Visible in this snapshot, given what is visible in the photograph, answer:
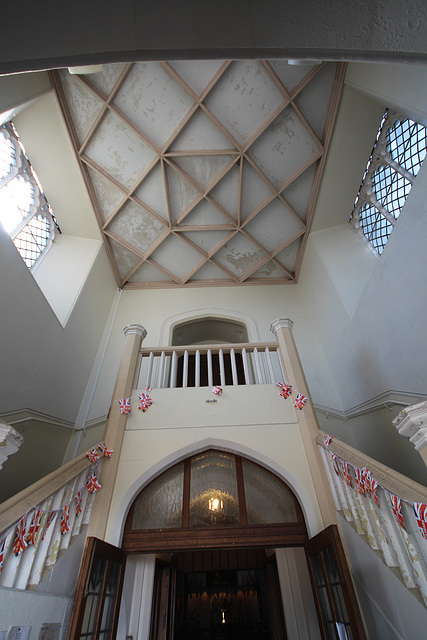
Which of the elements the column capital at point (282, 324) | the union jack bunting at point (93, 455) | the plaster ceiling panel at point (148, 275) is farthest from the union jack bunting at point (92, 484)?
the plaster ceiling panel at point (148, 275)

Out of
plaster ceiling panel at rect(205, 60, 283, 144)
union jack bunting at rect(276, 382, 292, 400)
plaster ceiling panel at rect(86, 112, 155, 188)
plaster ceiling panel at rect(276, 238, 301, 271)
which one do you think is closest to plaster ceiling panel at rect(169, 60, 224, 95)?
plaster ceiling panel at rect(205, 60, 283, 144)

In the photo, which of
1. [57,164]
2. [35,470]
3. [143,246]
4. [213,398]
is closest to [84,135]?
[57,164]

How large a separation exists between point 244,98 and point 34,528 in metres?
6.29

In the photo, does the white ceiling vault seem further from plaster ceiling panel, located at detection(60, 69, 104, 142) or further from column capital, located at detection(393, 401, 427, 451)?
column capital, located at detection(393, 401, 427, 451)

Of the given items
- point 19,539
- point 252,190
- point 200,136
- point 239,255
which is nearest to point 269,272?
point 239,255

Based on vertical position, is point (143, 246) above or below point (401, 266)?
above

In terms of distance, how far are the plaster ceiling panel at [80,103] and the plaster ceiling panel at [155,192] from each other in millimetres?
1303

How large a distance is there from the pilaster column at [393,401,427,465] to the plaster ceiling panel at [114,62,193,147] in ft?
18.9

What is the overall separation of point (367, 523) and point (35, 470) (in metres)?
4.27

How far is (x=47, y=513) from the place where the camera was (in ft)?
7.20

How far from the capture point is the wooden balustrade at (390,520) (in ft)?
5.65

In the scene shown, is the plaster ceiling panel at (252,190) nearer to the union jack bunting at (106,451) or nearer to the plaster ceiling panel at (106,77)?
the plaster ceiling panel at (106,77)

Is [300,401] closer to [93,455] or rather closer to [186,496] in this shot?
[186,496]

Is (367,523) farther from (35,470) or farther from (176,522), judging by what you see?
(35,470)
